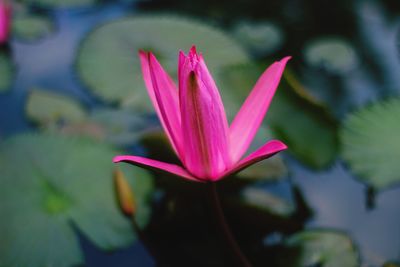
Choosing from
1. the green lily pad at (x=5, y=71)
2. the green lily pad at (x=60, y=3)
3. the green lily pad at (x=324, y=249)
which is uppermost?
the green lily pad at (x=60, y=3)

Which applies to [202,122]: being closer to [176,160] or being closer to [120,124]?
[176,160]

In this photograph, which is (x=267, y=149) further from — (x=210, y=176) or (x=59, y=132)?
(x=59, y=132)

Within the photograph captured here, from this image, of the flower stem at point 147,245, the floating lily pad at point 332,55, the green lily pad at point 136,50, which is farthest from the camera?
the floating lily pad at point 332,55

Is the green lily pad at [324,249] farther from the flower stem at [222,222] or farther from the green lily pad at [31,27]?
the green lily pad at [31,27]

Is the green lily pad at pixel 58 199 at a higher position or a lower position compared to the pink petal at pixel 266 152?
lower

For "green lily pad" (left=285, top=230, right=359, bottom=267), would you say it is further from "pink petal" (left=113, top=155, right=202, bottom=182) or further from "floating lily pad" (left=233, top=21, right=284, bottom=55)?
"floating lily pad" (left=233, top=21, right=284, bottom=55)

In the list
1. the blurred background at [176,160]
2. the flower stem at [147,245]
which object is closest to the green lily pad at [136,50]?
the blurred background at [176,160]
